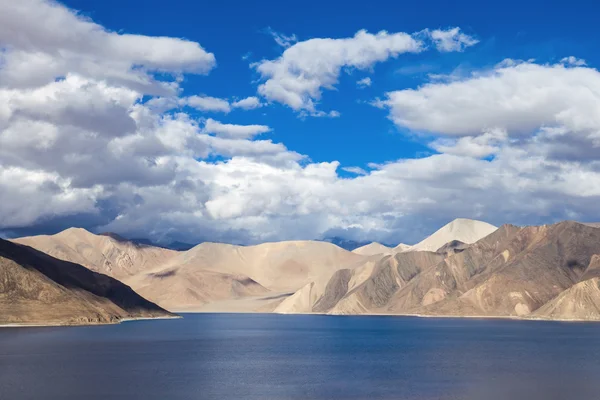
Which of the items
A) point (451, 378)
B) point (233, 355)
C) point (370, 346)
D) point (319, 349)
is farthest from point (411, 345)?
point (451, 378)

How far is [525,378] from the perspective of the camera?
84.0 metres

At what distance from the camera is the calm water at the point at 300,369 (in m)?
74.4

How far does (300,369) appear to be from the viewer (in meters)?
97.7

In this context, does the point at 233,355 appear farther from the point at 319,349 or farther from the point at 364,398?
the point at 364,398

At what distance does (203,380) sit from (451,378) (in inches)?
1122

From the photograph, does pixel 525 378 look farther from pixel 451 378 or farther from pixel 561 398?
pixel 561 398

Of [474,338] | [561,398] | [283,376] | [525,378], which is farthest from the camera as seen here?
[474,338]

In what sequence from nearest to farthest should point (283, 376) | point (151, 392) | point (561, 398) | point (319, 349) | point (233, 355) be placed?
point (561, 398) < point (151, 392) < point (283, 376) < point (233, 355) < point (319, 349)

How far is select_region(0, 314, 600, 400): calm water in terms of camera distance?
244 ft

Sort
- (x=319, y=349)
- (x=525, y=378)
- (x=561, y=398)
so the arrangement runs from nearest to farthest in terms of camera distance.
→ (x=561, y=398)
(x=525, y=378)
(x=319, y=349)

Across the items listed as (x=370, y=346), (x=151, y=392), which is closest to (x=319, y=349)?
(x=370, y=346)

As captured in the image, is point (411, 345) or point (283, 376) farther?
point (411, 345)

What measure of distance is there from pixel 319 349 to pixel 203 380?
51107 mm

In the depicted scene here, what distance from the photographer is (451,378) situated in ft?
278
